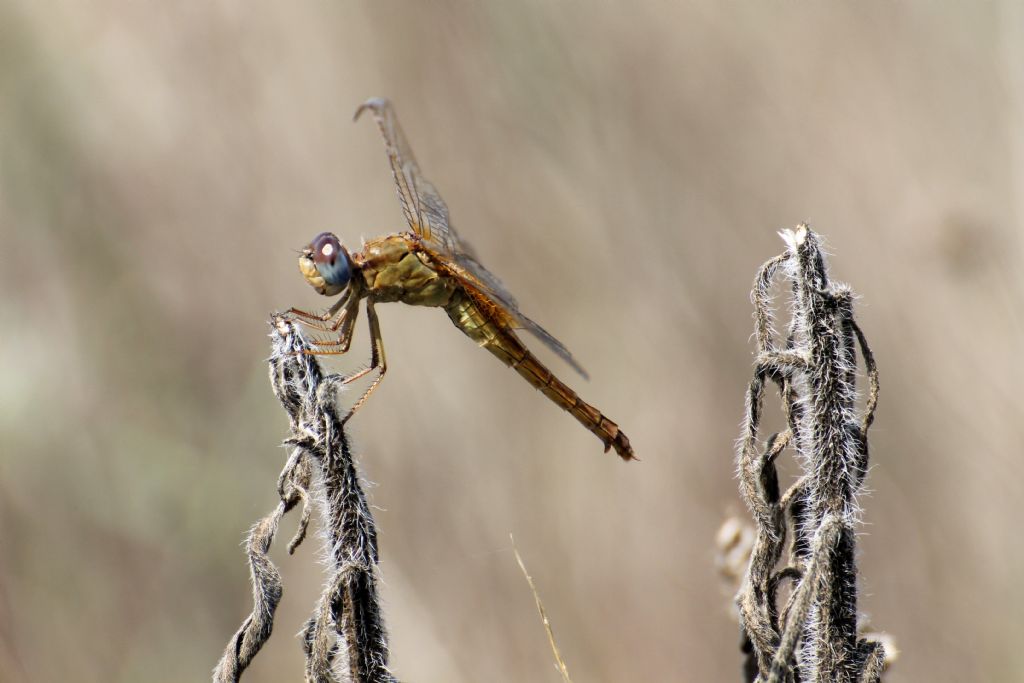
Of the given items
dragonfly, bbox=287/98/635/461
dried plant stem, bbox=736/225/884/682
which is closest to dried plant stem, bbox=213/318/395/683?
dried plant stem, bbox=736/225/884/682

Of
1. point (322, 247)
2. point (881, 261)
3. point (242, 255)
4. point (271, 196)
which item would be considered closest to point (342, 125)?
point (271, 196)

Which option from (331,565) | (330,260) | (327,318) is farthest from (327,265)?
(331,565)

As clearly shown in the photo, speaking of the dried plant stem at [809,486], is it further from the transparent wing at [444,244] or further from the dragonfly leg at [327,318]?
the dragonfly leg at [327,318]

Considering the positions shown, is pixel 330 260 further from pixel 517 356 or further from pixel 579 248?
pixel 579 248

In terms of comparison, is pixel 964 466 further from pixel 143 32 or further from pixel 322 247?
pixel 143 32

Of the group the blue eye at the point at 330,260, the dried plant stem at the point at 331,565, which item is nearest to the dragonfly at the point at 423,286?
the blue eye at the point at 330,260
